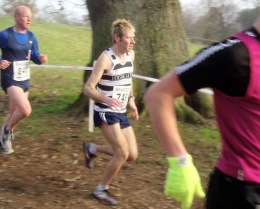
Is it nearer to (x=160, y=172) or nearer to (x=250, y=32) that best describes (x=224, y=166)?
(x=250, y=32)

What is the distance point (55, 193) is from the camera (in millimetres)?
5473

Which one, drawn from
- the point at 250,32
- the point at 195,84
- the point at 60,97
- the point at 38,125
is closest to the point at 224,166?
the point at 195,84

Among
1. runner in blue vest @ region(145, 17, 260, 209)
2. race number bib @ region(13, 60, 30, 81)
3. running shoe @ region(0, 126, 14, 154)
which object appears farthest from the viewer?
running shoe @ region(0, 126, 14, 154)

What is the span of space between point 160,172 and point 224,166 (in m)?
3.79

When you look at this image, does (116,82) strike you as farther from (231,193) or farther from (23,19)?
(231,193)

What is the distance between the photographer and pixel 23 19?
20.9ft

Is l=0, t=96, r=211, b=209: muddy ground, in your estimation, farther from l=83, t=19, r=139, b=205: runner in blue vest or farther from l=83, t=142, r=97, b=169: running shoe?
l=83, t=19, r=139, b=205: runner in blue vest

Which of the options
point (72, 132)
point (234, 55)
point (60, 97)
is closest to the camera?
point (234, 55)

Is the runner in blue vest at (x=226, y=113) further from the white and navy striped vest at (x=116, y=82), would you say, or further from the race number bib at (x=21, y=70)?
the race number bib at (x=21, y=70)

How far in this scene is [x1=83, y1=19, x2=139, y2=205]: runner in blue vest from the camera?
5047 mm

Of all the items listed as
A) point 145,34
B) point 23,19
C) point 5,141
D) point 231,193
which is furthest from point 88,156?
point 231,193

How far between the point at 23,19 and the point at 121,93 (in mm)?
1891

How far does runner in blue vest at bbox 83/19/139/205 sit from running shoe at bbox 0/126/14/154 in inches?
70.3

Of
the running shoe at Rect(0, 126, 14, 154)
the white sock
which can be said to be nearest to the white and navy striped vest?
the white sock
